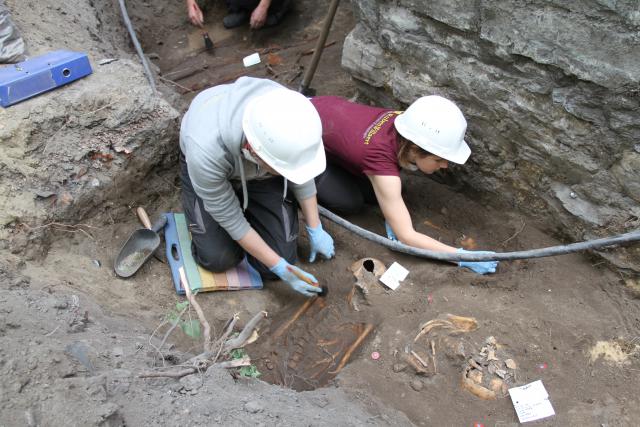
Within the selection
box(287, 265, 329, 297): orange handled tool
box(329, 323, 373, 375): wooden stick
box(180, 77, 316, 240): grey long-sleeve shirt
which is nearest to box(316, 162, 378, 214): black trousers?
box(287, 265, 329, 297): orange handled tool

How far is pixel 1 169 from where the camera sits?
8.62 feet

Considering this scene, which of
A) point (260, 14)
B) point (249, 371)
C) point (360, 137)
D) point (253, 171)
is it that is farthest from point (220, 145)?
point (260, 14)

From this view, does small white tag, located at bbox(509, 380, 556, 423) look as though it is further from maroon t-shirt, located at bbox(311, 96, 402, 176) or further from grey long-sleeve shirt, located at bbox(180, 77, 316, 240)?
grey long-sleeve shirt, located at bbox(180, 77, 316, 240)

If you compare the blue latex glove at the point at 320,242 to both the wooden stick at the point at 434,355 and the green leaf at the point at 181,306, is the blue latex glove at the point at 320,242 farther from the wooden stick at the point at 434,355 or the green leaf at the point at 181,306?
the wooden stick at the point at 434,355

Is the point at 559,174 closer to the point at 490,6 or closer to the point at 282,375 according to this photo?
the point at 490,6

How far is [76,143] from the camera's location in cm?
287

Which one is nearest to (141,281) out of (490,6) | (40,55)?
(40,55)

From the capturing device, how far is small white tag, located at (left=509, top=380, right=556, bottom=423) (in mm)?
2229

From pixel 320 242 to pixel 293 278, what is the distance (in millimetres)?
309

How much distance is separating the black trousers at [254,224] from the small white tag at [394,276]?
2.02ft

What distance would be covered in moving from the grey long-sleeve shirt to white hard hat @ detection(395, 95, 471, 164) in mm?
781

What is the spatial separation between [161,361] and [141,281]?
0.84m

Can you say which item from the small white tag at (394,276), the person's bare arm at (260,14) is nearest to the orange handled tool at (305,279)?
the small white tag at (394,276)

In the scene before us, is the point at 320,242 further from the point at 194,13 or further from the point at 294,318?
the point at 194,13
